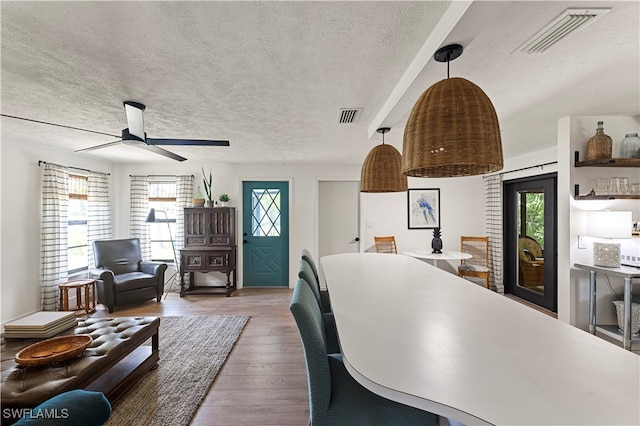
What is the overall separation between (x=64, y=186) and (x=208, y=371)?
370 centimetres

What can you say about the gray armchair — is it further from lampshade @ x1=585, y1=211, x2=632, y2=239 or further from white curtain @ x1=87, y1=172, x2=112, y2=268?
lampshade @ x1=585, y1=211, x2=632, y2=239

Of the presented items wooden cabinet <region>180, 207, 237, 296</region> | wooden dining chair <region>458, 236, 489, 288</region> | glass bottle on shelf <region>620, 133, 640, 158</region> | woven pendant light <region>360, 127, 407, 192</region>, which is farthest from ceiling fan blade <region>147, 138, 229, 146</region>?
wooden dining chair <region>458, 236, 489, 288</region>

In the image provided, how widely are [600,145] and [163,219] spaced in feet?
20.3

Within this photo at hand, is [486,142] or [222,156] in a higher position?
[222,156]

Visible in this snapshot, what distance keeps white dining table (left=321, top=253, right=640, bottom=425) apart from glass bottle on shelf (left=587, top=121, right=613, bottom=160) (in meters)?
2.07

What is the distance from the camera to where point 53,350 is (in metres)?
2.05

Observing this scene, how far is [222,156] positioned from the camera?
4828mm

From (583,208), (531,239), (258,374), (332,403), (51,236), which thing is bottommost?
(258,374)

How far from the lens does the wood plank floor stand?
2055mm

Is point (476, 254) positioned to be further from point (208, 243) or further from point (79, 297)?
point (79, 297)

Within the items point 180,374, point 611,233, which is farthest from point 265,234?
point 611,233

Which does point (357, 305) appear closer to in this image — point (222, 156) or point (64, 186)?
point (222, 156)

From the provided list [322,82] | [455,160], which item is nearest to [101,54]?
[322,82]

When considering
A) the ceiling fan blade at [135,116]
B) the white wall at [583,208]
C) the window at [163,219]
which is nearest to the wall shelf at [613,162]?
the white wall at [583,208]
